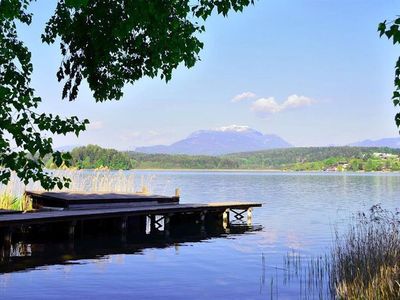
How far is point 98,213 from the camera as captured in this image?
23.7 meters

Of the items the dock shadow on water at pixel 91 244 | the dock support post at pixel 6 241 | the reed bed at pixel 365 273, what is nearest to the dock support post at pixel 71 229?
the dock shadow on water at pixel 91 244

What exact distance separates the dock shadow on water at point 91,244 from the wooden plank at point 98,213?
3.34 feet

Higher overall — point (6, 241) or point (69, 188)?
point (69, 188)

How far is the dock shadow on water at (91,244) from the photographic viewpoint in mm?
18938

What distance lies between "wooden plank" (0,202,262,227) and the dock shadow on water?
1.02 meters

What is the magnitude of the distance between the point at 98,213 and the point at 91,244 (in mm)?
1354

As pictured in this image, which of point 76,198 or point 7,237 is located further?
point 76,198

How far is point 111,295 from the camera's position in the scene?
14.3 meters

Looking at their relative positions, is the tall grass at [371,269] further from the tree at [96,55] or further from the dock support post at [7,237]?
the dock support post at [7,237]

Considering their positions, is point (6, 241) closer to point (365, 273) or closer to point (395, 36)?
point (365, 273)

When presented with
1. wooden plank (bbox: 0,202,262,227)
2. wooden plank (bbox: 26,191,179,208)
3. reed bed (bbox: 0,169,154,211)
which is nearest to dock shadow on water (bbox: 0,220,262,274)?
wooden plank (bbox: 0,202,262,227)

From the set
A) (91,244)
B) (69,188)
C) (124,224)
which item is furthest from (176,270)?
(69,188)

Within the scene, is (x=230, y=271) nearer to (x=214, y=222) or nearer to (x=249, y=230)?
(x=249, y=230)

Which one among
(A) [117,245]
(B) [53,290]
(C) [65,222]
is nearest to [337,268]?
(B) [53,290]
